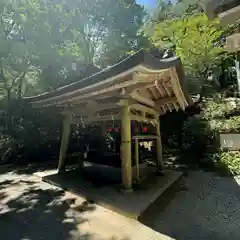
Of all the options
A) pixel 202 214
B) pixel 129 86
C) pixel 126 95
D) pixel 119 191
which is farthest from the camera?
pixel 119 191

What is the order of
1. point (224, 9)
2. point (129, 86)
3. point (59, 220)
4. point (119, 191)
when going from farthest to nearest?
point (119, 191) < point (129, 86) < point (59, 220) < point (224, 9)

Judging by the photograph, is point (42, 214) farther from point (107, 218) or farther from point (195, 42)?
point (195, 42)

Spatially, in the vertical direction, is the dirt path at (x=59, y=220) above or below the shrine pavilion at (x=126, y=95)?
below

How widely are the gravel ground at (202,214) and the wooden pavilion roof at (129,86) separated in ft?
6.86

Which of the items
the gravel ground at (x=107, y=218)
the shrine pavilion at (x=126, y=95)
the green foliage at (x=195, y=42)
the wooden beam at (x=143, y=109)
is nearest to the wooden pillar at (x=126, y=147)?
the shrine pavilion at (x=126, y=95)

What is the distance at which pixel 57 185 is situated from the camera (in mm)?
4594

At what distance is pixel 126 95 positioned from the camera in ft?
12.1

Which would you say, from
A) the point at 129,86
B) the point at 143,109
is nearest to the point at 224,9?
the point at 129,86

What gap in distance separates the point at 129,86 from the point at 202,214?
2413 mm

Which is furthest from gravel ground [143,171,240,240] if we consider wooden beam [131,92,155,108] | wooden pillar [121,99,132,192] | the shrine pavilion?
wooden beam [131,92,155,108]

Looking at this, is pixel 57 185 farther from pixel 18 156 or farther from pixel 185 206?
pixel 18 156

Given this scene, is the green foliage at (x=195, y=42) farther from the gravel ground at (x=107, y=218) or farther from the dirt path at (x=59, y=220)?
the dirt path at (x=59, y=220)

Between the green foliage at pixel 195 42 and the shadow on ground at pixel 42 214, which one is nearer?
the shadow on ground at pixel 42 214

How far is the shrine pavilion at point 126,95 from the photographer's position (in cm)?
288
